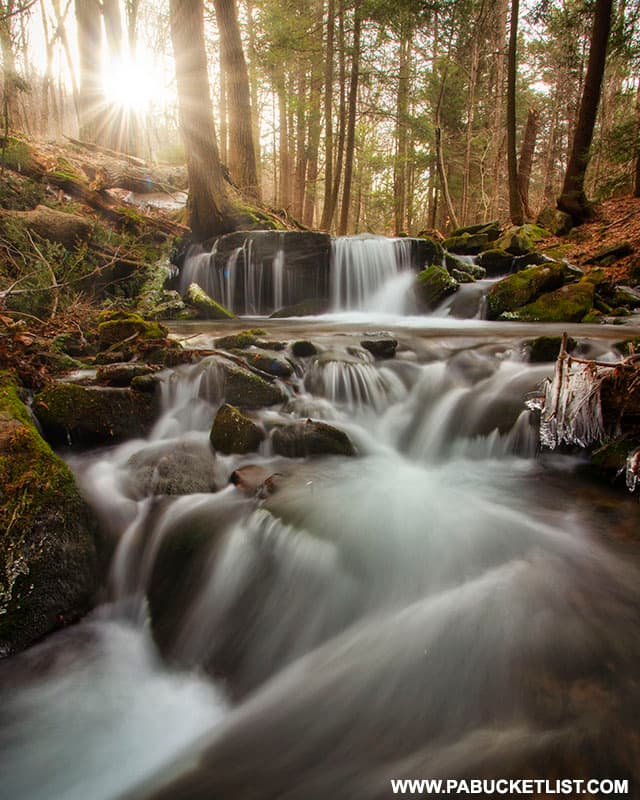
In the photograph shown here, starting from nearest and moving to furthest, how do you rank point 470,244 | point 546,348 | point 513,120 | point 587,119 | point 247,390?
point 247,390 < point 546,348 < point 587,119 < point 513,120 < point 470,244

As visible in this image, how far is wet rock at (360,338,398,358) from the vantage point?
6315mm

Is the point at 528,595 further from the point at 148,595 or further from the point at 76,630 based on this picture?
the point at 76,630

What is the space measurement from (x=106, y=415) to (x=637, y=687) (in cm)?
421

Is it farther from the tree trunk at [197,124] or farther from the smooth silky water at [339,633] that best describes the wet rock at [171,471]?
the tree trunk at [197,124]

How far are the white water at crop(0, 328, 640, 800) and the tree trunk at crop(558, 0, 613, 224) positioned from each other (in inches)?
440

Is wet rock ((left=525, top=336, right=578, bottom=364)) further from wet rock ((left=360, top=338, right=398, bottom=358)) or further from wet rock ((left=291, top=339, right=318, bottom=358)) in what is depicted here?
wet rock ((left=291, top=339, right=318, bottom=358))

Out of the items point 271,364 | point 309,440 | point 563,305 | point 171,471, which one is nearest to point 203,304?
point 271,364

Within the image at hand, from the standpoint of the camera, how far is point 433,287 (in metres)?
10.2

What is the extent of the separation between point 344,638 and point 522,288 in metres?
8.21

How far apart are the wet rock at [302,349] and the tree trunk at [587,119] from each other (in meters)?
10.4

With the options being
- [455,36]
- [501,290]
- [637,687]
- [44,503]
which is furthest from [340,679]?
[455,36]

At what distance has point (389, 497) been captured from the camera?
3787 mm

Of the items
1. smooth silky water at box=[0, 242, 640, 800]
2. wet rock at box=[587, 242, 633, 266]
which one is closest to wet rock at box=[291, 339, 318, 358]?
smooth silky water at box=[0, 242, 640, 800]

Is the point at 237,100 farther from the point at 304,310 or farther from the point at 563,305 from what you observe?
the point at 563,305
